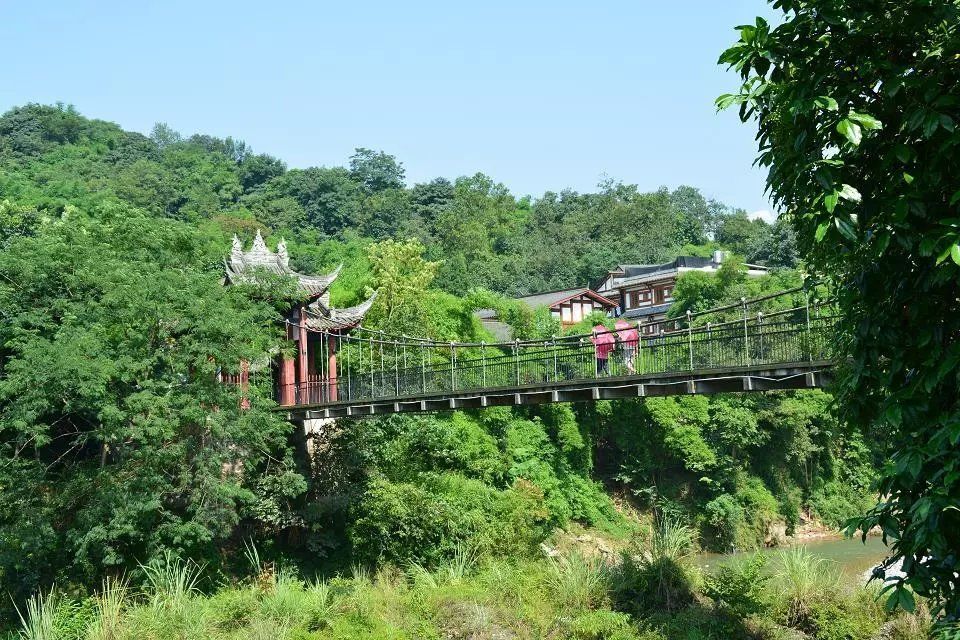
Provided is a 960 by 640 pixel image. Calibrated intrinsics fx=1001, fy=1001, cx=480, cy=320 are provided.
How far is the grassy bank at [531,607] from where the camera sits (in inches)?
531

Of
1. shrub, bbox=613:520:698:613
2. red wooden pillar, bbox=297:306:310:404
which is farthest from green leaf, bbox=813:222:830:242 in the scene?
red wooden pillar, bbox=297:306:310:404

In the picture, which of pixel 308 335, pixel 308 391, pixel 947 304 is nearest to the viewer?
pixel 947 304

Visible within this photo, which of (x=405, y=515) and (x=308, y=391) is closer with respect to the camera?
(x=405, y=515)

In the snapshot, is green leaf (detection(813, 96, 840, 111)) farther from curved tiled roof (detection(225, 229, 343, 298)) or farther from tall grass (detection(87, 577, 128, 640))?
curved tiled roof (detection(225, 229, 343, 298))

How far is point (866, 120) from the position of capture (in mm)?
5125

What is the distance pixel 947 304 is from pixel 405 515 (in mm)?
14467

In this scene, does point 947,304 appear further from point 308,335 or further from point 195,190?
point 195,190

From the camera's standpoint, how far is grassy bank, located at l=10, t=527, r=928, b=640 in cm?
1350

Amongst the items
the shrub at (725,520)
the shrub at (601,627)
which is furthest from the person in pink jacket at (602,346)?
the shrub at (725,520)

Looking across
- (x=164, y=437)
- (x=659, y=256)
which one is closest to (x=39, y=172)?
(x=659, y=256)

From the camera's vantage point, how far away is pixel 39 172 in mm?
53500

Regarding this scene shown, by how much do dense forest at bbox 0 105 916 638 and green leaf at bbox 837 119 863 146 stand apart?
2.22m

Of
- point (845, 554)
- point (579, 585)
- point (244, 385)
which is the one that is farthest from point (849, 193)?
point (845, 554)

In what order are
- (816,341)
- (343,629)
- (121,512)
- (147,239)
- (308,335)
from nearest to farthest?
1. (816,341)
2. (343,629)
3. (121,512)
4. (147,239)
5. (308,335)
